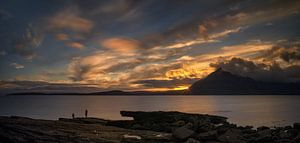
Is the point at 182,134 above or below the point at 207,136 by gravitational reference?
above

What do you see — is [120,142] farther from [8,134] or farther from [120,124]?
[120,124]

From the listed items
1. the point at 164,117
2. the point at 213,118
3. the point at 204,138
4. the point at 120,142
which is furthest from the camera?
the point at 213,118

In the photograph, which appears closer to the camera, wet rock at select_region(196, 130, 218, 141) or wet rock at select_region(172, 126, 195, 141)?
wet rock at select_region(172, 126, 195, 141)

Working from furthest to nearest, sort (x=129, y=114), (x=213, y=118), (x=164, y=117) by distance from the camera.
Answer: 1. (x=129, y=114)
2. (x=213, y=118)
3. (x=164, y=117)

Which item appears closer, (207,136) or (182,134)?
(182,134)

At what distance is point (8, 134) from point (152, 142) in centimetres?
→ 1199

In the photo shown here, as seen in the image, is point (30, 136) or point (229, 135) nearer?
point (30, 136)

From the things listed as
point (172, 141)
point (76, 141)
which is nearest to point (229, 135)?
point (172, 141)

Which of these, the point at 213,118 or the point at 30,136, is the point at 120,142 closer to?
the point at 30,136

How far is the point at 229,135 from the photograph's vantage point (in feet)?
88.7

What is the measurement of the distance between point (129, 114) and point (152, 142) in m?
45.5

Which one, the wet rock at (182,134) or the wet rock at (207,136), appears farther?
the wet rock at (207,136)

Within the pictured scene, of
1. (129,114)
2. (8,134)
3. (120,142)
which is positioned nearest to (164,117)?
(129,114)

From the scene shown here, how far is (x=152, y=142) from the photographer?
1006 inches
